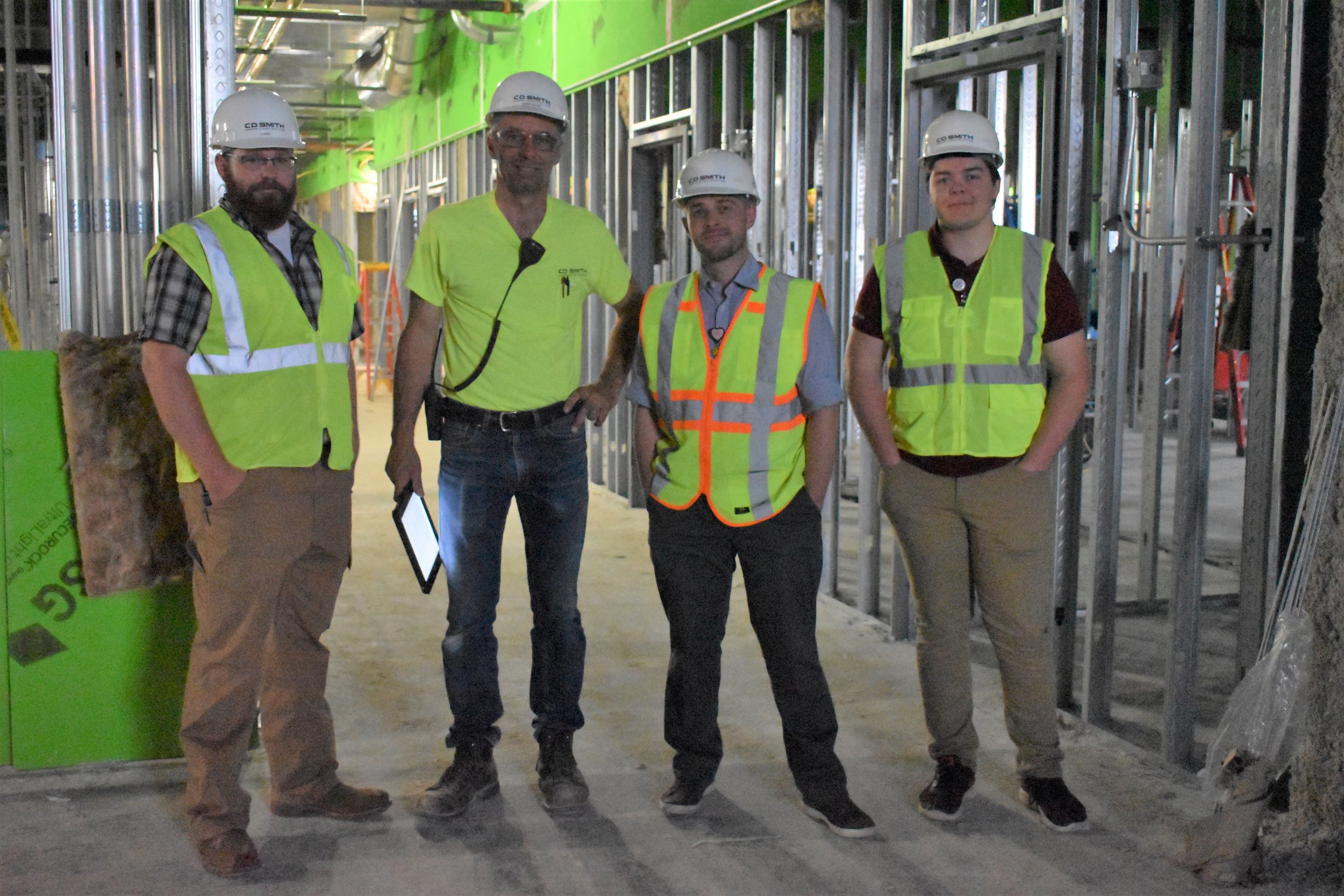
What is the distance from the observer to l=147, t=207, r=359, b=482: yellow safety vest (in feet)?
9.16

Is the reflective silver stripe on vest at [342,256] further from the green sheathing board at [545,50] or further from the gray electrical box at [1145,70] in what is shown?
the green sheathing board at [545,50]

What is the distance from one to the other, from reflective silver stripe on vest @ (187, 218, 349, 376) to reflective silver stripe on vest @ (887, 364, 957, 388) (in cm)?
143

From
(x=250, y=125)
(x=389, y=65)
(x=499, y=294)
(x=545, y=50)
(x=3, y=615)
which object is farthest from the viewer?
(x=389, y=65)

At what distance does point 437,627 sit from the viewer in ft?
16.3

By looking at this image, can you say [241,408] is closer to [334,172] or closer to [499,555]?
[499,555]

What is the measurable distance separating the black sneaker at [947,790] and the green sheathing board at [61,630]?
194 centimetres

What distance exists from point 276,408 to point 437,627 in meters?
2.23

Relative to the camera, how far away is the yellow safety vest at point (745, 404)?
2.97 meters

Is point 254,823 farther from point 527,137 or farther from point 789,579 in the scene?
point 527,137

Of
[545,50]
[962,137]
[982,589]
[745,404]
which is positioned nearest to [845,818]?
[982,589]

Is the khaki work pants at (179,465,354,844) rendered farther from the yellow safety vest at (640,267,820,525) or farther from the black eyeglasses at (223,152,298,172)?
the yellow safety vest at (640,267,820,525)

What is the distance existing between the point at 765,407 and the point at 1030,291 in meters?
0.69

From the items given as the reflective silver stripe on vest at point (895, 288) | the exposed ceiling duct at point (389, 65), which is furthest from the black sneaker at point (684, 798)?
the exposed ceiling duct at point (389, 65)

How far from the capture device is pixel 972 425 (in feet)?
10.1
